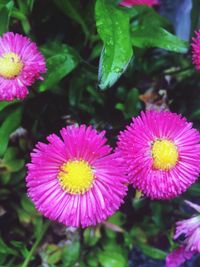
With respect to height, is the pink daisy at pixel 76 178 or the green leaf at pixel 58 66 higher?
the green leaf at pixel 58 66

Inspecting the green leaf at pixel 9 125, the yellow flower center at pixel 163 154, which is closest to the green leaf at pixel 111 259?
the green leaf at pixel 9 125

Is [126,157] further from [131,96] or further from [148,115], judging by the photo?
[131,96]

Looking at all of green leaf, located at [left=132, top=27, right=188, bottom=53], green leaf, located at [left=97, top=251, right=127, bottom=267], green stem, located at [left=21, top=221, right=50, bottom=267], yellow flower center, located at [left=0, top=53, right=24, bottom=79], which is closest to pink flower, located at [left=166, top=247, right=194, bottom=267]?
green leaf, located at [left=97, top=251, right=127, bottom=267]

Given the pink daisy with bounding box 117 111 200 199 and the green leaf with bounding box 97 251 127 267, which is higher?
the pink daisy with bounding box 117 111 200 199

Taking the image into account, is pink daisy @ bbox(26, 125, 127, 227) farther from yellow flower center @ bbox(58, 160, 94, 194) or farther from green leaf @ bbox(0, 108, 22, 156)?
green leaf @ bbox(0, 108, 22, 156)

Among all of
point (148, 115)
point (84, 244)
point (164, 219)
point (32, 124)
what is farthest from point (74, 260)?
point (148, 115)

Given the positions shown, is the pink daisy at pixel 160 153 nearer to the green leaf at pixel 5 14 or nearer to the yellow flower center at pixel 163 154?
the yellow flower center at pixel 163 154
